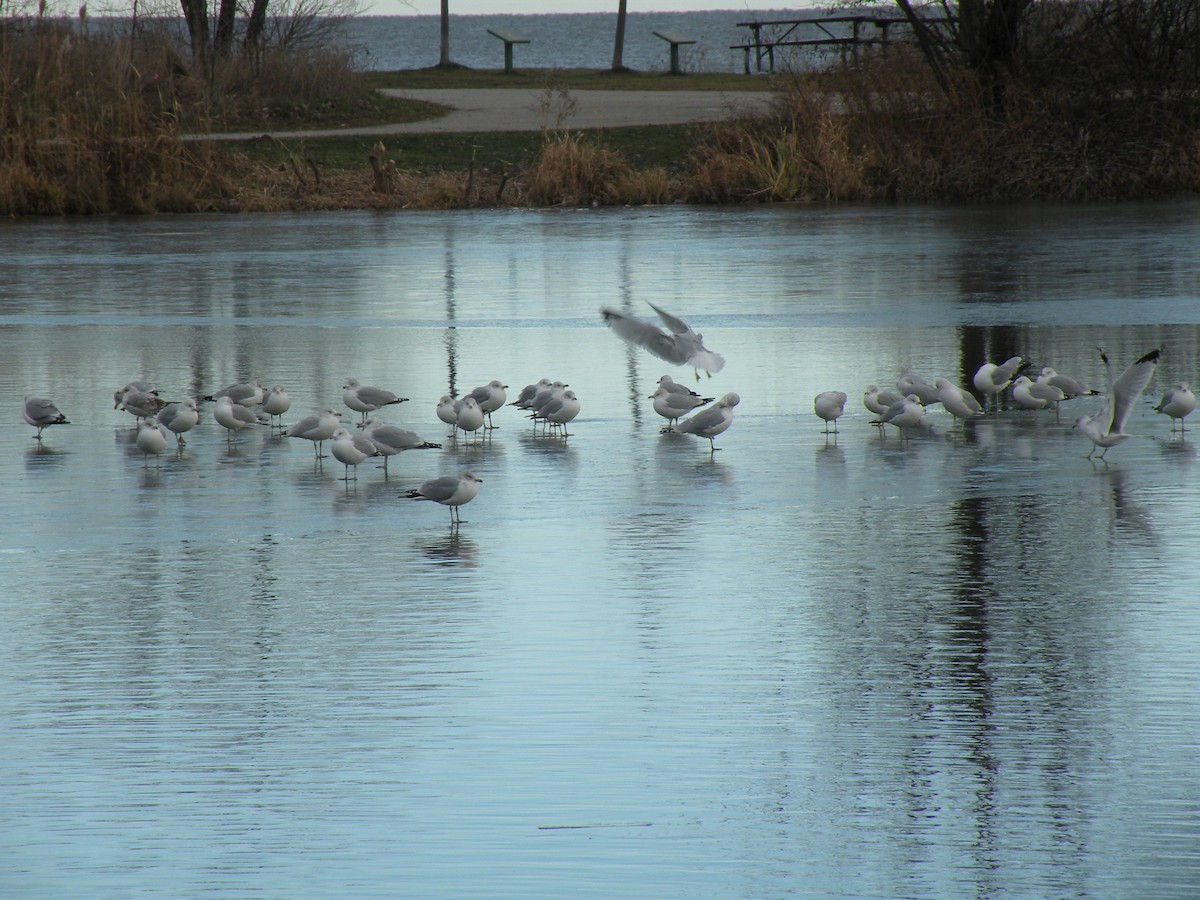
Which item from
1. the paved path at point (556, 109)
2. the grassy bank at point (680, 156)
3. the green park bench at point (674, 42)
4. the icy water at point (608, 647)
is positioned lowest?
the icy water at point (608, 647)

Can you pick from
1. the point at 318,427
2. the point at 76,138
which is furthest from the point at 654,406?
the point at 76,138

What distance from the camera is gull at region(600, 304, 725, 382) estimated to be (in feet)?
33.1

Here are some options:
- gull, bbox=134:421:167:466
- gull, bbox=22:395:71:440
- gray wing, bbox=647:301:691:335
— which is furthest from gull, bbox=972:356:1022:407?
gull, bbox=22:395:71:440

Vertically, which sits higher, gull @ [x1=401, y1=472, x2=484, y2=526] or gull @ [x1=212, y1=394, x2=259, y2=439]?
gull @ [x1=212, y1=394, x2=259, y2=439]

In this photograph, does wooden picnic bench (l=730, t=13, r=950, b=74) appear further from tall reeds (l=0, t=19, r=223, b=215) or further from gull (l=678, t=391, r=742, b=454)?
gull (l=678, t=391, r=742, b=454)

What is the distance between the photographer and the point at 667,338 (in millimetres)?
10328

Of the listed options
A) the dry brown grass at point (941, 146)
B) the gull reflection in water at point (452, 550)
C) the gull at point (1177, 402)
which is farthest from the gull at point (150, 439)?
the dry brown grass at point (941, 146)

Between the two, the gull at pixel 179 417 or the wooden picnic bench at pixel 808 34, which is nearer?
the gull at pixel 179 417

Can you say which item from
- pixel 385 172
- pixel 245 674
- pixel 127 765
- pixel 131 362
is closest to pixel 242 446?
pixel 131 362

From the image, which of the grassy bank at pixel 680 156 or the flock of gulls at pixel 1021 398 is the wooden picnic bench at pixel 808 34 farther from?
the flock of gulls at pixel 1021 398

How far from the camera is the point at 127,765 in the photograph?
15.8 feet

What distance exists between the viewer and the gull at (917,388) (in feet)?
32.1

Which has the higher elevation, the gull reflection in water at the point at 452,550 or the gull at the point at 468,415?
the gull at the point at 468,415

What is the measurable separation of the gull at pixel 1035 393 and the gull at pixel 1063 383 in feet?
0.14
